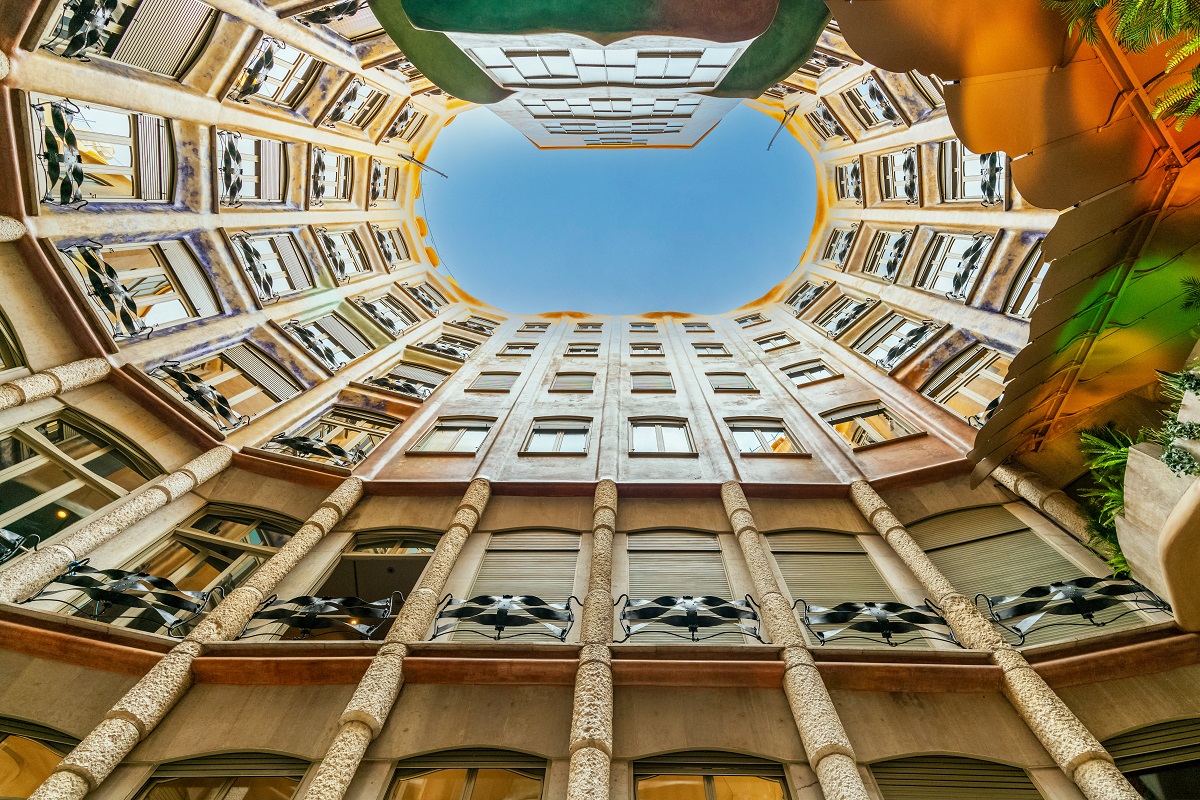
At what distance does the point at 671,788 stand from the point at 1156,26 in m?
9.08

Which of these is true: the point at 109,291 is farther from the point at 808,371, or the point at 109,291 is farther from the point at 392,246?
the point at 808,371

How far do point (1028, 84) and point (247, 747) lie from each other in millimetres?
12482

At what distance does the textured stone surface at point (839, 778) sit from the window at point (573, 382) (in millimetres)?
16202

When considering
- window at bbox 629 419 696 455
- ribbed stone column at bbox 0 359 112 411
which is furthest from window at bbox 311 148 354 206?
window at bbox 629 419 696 455

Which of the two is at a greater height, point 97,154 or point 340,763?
point 97,154

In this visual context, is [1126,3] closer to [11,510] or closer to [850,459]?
[850,459]

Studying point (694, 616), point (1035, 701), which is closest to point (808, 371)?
point (694, 616)

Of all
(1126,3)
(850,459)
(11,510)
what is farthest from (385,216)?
(1126,3)

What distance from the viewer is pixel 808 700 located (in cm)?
725

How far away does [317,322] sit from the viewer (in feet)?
76.2

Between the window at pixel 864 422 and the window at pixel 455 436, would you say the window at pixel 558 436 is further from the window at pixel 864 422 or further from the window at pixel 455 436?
the window at pixel 864 422

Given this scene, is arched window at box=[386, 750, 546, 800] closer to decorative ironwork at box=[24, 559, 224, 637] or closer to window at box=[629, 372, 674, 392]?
decorative ironwork at box=[24, 559, 224, 637]

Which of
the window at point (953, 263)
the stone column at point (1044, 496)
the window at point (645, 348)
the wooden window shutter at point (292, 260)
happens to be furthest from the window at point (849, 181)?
the wooden window shutter at point (292, 260)

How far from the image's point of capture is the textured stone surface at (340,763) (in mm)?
6117
